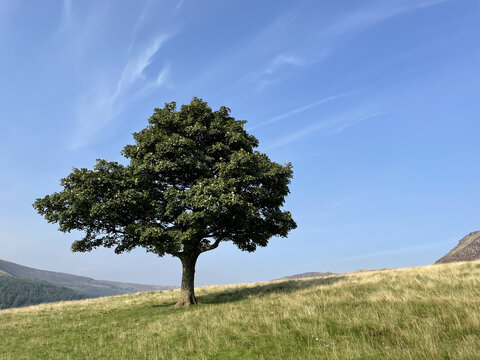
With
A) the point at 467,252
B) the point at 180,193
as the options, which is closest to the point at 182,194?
the point at 180,193

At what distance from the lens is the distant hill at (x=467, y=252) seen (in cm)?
7669

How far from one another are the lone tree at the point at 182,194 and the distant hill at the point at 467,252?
76.9 meters

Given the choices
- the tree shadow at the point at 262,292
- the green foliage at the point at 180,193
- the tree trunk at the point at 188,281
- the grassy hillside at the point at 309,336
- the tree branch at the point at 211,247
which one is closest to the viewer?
the grassy hillside at the point at 309,336

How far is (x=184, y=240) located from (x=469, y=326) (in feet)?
59.3

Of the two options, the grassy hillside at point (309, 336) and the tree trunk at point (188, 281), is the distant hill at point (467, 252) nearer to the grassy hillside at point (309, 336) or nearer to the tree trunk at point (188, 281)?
the grassy hillside at point (309, 336)

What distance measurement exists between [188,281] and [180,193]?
344 inches

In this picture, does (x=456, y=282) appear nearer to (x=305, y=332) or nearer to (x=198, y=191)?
(x=305, y=332)

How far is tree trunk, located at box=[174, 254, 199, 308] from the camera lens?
2503 cm

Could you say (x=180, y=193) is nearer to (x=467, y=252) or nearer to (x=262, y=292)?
(x=262, y=292)

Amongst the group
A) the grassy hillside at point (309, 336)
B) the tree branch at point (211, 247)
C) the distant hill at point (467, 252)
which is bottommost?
the grassy hillside at point (309, 336)

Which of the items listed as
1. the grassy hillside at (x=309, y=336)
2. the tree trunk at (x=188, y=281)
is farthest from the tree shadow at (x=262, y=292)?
the grassy hillside at (x=309, y=336)

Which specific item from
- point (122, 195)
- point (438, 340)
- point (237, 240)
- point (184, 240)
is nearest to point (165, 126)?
point (122, 195)

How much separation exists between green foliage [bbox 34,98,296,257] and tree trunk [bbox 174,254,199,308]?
0.78 m

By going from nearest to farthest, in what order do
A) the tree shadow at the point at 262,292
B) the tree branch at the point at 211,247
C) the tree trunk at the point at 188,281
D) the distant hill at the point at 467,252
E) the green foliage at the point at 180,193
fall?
the green foliage at the point at 180,193
the tree trunk at the point at 188,281
the tree shadow at the point at 262,292
the tree branch at the point at 211,247
the distant hill at the point at 467,252
